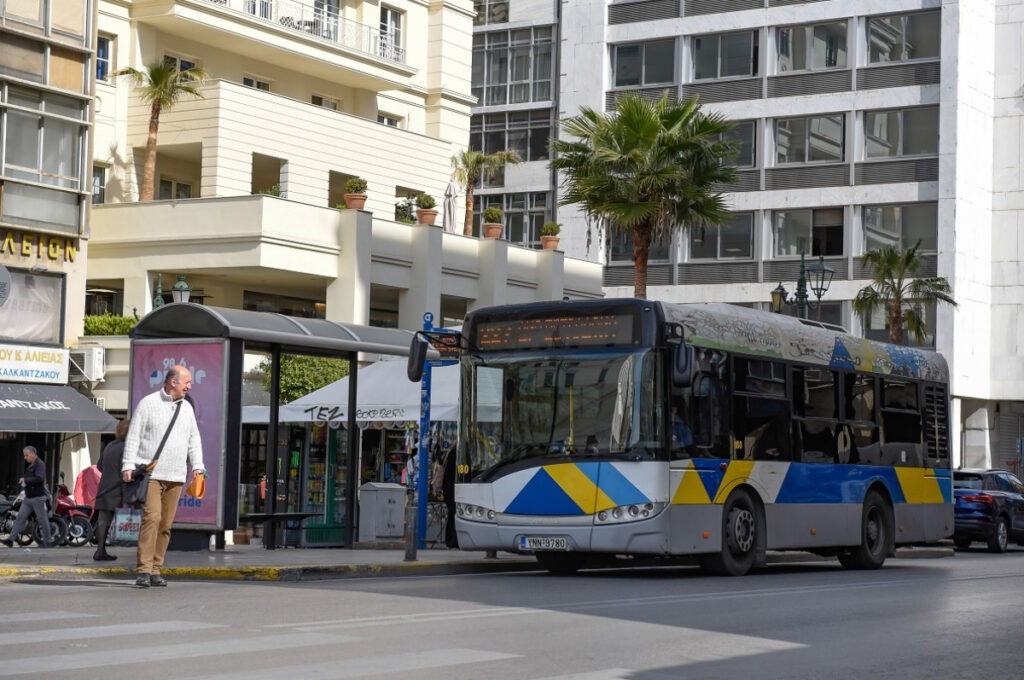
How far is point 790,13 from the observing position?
2272 inches

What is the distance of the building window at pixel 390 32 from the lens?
4888 cm

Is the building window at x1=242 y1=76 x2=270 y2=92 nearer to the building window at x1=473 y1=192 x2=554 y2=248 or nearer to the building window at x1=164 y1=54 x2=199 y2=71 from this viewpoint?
the building window at x1=164 y1=54 x2=199 y2=71

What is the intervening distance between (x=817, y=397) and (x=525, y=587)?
6.06 m

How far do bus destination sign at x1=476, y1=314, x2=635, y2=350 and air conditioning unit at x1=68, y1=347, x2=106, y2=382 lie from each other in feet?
66.5

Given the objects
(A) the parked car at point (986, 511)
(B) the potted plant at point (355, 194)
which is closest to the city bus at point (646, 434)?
(A) the parked car at point (986, 511)

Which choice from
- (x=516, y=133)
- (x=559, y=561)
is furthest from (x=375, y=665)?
(x=516, y=133)

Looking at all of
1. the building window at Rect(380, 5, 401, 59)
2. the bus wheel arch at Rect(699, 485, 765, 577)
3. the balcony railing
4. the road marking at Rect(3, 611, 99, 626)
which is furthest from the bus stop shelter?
the building window at Rect(380, 5, 401, 59)

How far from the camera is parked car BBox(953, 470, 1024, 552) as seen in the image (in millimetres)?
31453

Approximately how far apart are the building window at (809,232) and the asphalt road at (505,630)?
134ft

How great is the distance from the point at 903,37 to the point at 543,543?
42036 mm

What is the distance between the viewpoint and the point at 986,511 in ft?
103

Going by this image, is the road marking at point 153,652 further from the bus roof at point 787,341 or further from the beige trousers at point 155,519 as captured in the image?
the bus roof at point 787,341

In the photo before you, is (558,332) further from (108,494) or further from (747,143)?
(747,143)

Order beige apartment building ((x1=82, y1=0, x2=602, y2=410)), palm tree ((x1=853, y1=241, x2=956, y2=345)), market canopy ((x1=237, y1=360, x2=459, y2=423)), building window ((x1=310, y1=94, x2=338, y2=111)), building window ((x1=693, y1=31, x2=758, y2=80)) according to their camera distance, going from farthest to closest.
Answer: building window ((x1=693, y1=31, x2=758, y2=80)) < palm tree ((x1=853, y1=241, x2=956, y2=345)) < building window ((x1=310, y1=94, x2=338, y2=111)) < beige apartment building ((x1=82, y1=0, x2=602, y2=410)) < market canopy ((x1=237, y1=360, x2=459, y2=423))
